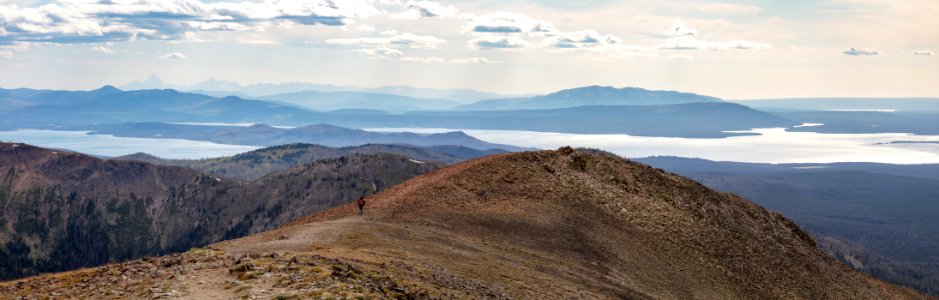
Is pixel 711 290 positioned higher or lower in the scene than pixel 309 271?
lower

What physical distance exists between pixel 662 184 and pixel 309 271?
57670 millimetres

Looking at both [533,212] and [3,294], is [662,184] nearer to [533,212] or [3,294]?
[533,212]

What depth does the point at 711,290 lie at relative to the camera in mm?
60094

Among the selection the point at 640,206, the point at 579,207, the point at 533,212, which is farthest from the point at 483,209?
the point at 640,206

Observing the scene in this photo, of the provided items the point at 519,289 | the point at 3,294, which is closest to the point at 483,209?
the point at 519,289

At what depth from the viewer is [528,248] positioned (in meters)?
55.8

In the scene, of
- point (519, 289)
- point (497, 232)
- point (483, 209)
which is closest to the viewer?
point (519, 289)

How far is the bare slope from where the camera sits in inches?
1278

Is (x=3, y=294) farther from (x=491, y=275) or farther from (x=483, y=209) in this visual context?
(x=483, y=209)

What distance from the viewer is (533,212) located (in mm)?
65625

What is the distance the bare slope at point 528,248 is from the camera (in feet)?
107

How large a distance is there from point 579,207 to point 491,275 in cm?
2814

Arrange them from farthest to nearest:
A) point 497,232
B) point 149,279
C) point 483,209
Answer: point 483,209, point 497,232, point 149,279

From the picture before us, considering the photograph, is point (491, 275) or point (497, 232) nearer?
point (491, 275)
